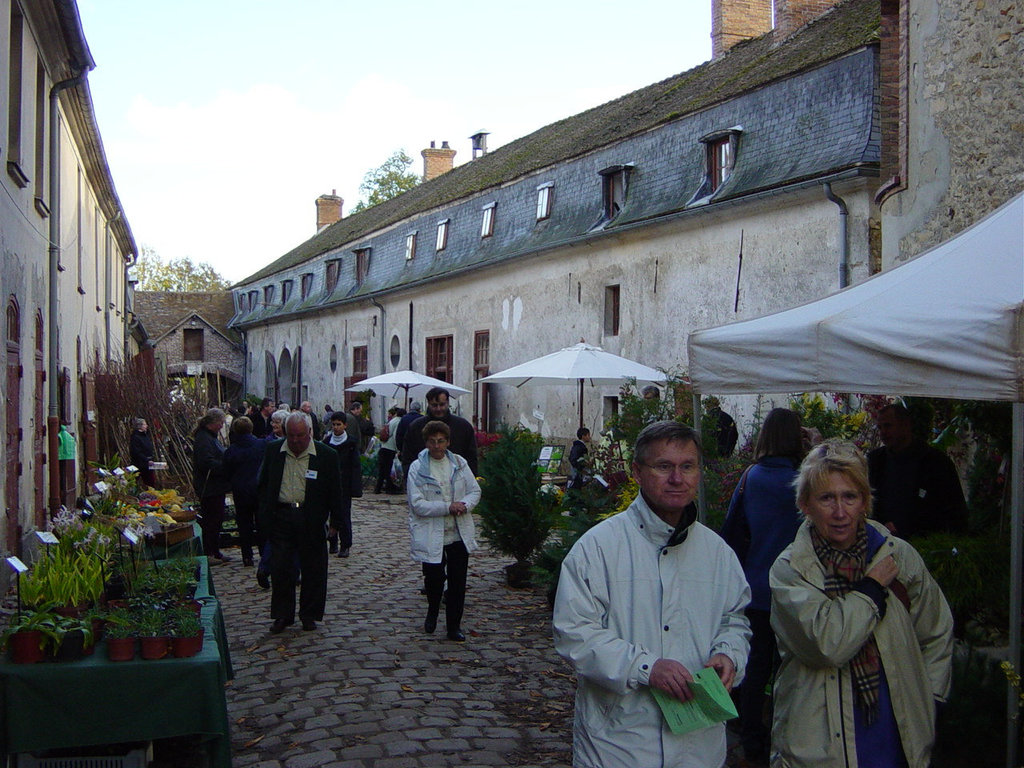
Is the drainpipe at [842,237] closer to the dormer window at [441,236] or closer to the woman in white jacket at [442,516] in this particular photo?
the woman in white jacket at [442,516]

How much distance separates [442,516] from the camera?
7684 millimetres

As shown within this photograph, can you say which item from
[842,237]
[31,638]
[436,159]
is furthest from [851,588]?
[436,159]

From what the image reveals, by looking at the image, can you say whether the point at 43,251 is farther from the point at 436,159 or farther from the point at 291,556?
the point at 436,159

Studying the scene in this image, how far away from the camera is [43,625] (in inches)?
181

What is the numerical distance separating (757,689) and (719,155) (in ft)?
46.3

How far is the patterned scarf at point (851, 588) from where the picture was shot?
340cm

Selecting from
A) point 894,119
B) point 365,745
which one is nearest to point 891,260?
point 894,119

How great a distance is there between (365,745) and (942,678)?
10.2ft

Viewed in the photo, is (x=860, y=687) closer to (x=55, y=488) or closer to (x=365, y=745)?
(x=365, y=745)

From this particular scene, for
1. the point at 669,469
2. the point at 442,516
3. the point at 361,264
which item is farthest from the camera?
the point at 361,264

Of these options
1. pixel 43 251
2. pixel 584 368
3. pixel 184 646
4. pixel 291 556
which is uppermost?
pixel 43 251

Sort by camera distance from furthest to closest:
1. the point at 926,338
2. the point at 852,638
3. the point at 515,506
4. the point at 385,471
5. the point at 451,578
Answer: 1. the point at 385,471
2. the point at 515,506
3. the point at 451,578
4. the point at 926,338
5. the point at 852,638

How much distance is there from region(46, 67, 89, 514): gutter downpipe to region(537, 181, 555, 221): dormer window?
1198 centimetres

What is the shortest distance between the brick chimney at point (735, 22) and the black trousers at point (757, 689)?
2086cm
